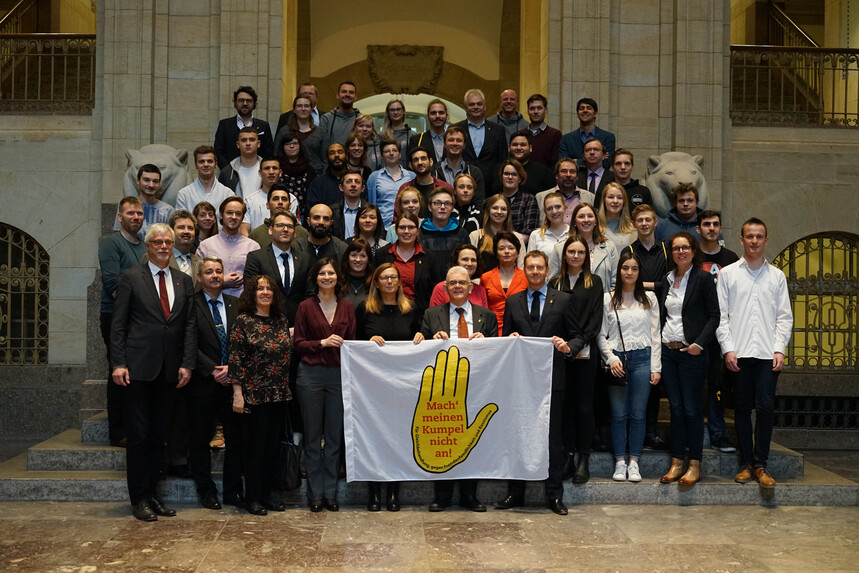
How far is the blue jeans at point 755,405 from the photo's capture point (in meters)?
8.45

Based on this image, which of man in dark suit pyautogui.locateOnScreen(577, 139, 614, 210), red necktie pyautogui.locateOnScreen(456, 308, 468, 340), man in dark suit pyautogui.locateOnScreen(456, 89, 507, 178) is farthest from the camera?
man in dark suit pyautogui.locateOnScreen(456, 89, 507, 178)

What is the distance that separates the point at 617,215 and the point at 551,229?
0.66 meters

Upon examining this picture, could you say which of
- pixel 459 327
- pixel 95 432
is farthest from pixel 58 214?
pixel 459 327

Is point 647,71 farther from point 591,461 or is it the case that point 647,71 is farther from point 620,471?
point 620,471

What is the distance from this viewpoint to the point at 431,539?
24.0 feet

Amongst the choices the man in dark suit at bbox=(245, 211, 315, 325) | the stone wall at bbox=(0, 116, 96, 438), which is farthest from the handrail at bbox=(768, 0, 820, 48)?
the stone wall at bbox=(0, 116, 96, 438)

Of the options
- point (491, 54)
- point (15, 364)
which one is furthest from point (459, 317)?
point (491, 54)

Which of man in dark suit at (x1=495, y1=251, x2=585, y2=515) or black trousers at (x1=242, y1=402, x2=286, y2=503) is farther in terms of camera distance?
man in dark suit at (x1=495, y1=251, x2=585, y2=515)

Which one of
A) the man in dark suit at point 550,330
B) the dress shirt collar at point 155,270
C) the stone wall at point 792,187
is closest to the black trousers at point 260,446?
the dress shirt collar at point 155,270

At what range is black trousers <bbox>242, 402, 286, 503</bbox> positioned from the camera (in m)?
7.97

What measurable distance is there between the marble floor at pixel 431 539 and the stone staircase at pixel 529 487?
138 mm

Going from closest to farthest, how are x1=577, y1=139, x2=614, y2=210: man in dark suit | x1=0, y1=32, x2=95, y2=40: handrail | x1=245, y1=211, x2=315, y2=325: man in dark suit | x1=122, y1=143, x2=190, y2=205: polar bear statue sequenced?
x1=245, y1=211, x2=315, y2=325: man in dark suit, x1=577, y1=139, x2=614, y2=210: man in dark suit, x1=122, y1=143, x2=190, y2=205: polar bear statue, x1=0, y1=32, x2=95, y2=40: handrail

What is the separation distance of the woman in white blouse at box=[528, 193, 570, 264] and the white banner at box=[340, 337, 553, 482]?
49.4 inches

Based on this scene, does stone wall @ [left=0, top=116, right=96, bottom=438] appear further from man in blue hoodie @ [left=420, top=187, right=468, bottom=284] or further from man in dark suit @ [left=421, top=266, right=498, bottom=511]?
man in dark suit @ [left=421, top=266, right=498, bottom=511]
